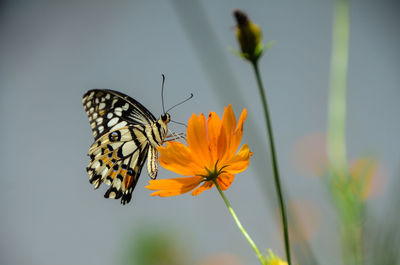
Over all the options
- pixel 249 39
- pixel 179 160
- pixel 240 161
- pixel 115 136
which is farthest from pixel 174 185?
pixel 115 136

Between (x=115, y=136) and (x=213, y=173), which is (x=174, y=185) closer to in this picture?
(x=213, y=173)

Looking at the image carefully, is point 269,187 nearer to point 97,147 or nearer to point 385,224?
point 385,224

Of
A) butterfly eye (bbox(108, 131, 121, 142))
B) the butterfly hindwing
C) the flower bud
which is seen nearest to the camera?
the flower bud

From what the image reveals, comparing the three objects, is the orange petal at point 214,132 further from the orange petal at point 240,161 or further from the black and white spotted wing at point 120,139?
the black and white spotted wing at point 120,139

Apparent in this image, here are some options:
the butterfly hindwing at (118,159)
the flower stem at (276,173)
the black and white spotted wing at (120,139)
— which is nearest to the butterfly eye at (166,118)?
the black and white spotted wing at (120,139)

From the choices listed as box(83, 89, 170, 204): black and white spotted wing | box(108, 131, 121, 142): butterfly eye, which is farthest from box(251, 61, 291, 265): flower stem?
box(108, 131, 121, 142): butterfly eye

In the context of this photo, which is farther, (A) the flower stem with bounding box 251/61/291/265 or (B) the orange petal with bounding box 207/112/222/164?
(B) the orange petal with bounding box 207/112/222/164

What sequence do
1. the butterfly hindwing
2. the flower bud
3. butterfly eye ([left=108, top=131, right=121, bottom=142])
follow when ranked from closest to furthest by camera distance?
the flower bud
the butterfly hindwing
butterfly eye ([left=108, top=131, right=121, bottom=142])

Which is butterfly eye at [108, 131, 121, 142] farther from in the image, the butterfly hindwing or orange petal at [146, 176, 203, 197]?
orange petal at [146, 176, 203, 197]

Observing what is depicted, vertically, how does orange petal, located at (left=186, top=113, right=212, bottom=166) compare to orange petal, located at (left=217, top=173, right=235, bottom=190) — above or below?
above
